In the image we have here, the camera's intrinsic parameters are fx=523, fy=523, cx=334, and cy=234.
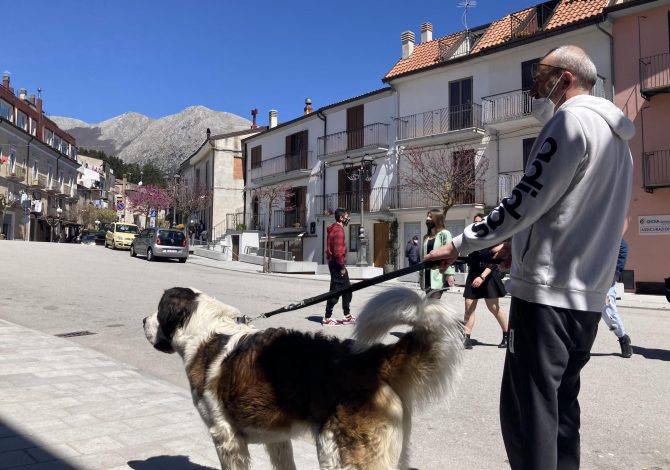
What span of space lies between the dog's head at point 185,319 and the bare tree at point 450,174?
2110cm

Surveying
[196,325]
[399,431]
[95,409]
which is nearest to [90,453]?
[95,409]

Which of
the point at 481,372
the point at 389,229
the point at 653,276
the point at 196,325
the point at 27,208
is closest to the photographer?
the point at 196,325

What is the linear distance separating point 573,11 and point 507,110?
4.85 metres

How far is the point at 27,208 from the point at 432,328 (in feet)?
185

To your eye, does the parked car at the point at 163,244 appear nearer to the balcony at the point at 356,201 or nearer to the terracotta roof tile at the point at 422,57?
the balcony at the point at 356,201

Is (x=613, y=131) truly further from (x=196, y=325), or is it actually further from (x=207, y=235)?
(x=207, y=235)

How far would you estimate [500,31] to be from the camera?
25797mm

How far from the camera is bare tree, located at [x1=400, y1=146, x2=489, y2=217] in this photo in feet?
79.3

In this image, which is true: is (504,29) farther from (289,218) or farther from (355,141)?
(289,218)

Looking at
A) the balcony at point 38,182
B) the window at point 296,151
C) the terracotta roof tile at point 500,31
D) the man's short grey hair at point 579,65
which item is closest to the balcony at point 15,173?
the balcony at point 38,182

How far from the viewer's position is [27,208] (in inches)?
1970

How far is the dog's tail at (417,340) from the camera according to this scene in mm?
2205

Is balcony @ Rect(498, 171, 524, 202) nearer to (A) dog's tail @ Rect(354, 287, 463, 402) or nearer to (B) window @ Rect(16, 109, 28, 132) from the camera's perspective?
(A) dog's tail @ Rect(354, 287, 463, 402)

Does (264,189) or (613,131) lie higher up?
(264,189)
